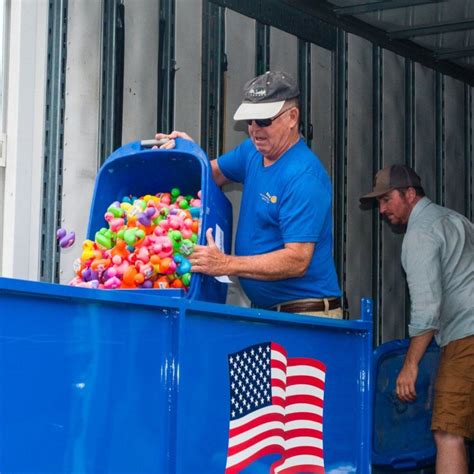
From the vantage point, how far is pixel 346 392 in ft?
14.8

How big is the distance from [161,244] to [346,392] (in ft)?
3.46

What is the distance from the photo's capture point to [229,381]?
12.0 ft

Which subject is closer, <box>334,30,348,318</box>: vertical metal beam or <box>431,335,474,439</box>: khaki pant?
<box>431,335,474,439</box>: khaki pant

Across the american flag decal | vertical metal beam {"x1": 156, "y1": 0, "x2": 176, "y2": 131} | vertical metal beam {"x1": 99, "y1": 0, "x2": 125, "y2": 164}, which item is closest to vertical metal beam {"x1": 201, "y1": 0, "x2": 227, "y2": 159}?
vertical metal beam {"x1": 156, "y1": 0, "x2": 176, "y2": 131}

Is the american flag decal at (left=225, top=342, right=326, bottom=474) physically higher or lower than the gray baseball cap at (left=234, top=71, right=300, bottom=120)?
lower

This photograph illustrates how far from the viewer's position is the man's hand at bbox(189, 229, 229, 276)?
414cm

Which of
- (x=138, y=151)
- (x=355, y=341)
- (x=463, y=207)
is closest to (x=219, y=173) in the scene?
(x=138, y=151)

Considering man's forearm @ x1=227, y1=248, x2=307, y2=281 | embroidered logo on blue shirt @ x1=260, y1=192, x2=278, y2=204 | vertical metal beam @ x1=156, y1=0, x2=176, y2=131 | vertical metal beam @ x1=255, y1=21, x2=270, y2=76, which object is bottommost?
man's forearm @ x1=227, y1=248, x2=307, y2=281

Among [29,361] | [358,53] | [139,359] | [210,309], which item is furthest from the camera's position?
[358,53]

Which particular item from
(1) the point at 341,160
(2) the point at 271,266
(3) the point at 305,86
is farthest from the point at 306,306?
(1) the point at 341,160

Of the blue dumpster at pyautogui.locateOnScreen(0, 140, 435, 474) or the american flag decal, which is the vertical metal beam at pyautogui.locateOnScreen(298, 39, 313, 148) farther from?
the american flag decal

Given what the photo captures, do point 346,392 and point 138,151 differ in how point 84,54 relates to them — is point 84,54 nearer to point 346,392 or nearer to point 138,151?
point 138,151

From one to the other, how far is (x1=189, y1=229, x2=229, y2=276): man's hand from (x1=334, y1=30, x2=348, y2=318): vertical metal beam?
295cm

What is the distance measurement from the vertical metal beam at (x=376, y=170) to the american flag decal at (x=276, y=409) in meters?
3.22
